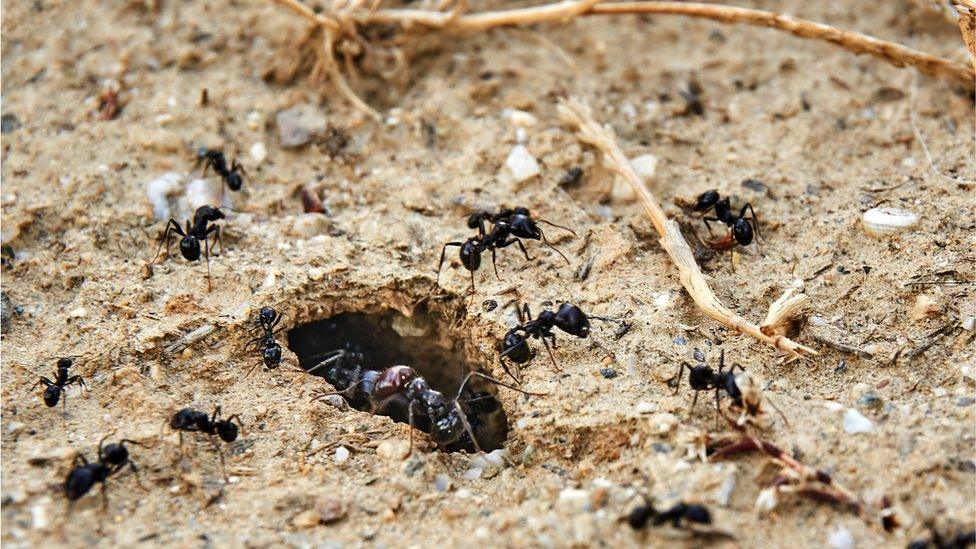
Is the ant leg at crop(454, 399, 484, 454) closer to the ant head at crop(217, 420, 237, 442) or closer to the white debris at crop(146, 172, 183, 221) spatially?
the ant head at crop(217, 420, 237, 442)

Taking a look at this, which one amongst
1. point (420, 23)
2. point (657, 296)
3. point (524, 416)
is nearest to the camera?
point (524, 416)

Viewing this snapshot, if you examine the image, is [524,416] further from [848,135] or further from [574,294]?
[848,135]

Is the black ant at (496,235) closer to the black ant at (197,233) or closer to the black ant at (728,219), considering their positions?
the black ant at (728,219)

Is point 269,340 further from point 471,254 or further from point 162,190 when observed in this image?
point 162,190

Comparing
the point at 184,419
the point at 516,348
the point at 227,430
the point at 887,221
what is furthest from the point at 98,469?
the point at 887,221

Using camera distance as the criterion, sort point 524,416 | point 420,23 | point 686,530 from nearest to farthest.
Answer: point 686,530, point 524,416, point 420,23

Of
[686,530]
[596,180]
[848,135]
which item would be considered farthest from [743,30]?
[686,530]
